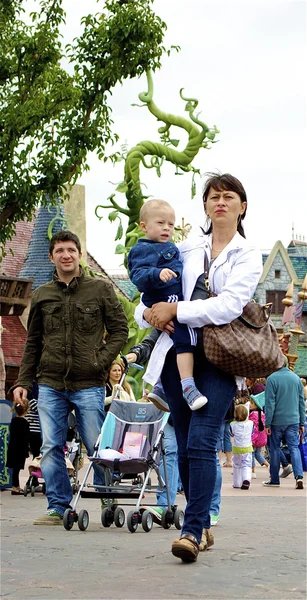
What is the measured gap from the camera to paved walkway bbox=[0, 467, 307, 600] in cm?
516

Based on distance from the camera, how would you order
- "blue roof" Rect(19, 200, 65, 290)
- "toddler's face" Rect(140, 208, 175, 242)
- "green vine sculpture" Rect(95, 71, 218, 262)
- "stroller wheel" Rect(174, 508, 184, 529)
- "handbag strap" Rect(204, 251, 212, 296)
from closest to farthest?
1. "handbag strap" Rect(204, 251, 212, 296)
2. "toddler's face" Rect(140, 208, 175, 242)
3. "stroller wheel" Rect(174, 508, 184, 529)
4. "green vine sculpture" Rect(95, 71, 218, 262)
5. "blue roof" Rect(19, 200, 65, 290)

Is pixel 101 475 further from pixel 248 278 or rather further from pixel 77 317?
pixel 248 278

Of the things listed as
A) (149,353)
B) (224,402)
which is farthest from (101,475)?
(224,402)

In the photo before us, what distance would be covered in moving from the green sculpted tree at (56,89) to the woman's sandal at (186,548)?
10.6 metres

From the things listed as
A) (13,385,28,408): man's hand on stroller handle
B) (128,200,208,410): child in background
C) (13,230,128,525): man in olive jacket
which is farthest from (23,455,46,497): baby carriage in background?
(128,200,208,410): child in background

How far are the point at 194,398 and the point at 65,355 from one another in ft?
9.54

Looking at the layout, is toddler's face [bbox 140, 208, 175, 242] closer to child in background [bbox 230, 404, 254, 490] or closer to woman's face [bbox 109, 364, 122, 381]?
woman's face [bbox 109, 364, 122, 381]

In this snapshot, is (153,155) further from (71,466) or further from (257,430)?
(71,466)

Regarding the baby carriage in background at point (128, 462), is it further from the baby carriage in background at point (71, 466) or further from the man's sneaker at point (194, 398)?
the man's sneaker at point (194, 398)

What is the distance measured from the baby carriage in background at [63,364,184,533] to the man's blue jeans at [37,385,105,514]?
13 cm

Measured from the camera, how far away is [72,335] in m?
8.78

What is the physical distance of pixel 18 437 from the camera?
13672 mm

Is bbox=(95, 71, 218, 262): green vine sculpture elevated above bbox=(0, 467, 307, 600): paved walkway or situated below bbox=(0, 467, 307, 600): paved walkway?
above

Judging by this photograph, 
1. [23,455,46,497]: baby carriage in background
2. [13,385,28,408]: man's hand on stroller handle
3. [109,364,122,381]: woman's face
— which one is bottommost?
[23,455,46,497]: baby carriage in background
